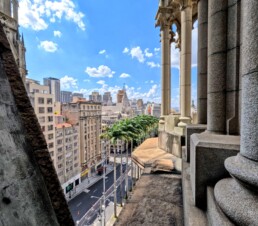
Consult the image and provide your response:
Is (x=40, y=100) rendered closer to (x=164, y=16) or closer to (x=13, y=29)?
(x=13, y=29)

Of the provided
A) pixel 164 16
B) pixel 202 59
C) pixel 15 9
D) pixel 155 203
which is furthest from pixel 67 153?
pixel 202 59

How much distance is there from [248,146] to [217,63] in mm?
2570

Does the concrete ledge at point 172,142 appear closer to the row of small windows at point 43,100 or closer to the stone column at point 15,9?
the stone column at point 15,9

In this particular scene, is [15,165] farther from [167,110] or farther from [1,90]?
[167,110]

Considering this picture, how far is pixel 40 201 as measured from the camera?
5.79 feet

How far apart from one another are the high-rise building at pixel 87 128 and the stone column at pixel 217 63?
67.2m

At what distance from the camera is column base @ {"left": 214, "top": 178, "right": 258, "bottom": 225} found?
1959mm

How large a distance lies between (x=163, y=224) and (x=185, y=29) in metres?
9.52

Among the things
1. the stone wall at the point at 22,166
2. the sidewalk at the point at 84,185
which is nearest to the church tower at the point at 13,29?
the stone wall at the point at 22,166

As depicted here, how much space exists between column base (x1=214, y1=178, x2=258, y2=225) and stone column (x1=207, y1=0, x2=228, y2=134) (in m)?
2.07

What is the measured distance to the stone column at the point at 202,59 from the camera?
18.8 feet

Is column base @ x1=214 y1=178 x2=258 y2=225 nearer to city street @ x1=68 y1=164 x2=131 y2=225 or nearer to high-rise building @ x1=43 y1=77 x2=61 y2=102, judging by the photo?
city street @ x1=68 y1=164 x2=131 y2=225

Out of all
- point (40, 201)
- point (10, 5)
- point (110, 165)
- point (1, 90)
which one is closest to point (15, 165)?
point (40, 201)

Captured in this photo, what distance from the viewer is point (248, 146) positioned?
233 centimetres
